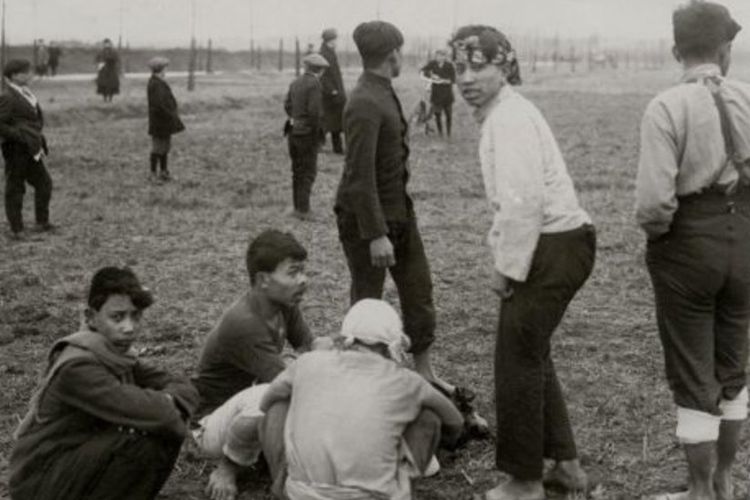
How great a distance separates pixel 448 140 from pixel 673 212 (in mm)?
18185

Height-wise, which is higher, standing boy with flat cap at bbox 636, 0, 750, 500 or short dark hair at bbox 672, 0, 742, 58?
short dark hair at bbox 672, 0, 742, 58

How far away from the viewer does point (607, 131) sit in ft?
79.8

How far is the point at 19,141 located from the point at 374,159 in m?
6.96

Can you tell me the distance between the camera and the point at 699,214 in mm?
4402

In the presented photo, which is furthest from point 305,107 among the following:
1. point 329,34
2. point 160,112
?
point 329,34

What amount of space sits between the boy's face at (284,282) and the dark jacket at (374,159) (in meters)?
0.72

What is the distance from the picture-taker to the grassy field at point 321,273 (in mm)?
5562

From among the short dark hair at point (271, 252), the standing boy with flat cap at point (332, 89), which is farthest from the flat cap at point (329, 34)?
the short dark hair at point (271, 252)

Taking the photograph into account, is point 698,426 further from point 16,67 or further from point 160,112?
point 160,112

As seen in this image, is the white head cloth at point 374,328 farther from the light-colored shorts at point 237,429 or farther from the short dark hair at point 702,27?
the short dark hair at point 702,27

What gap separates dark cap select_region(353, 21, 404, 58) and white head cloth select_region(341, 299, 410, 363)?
1880 millimetres

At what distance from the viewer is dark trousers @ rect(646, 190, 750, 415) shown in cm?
440

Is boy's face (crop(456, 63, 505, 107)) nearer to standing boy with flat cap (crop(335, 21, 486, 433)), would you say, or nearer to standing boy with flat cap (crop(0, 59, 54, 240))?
standing boy with flat cap (crop(335, 21, 486, 433))

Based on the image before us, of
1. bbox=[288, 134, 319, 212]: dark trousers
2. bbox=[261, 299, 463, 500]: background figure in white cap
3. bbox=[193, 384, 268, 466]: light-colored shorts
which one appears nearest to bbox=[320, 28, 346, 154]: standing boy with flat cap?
bbox=[288, 134, 319, 212]: dark trousers
